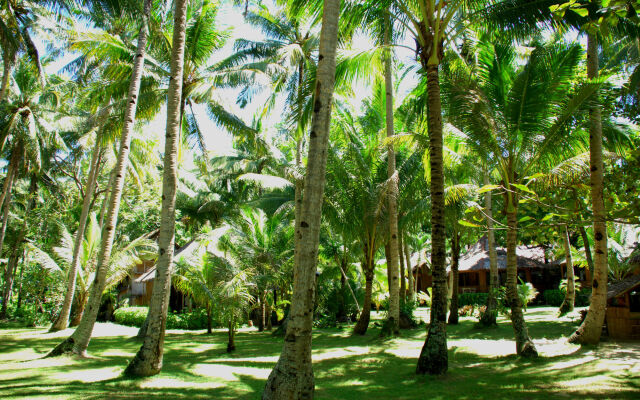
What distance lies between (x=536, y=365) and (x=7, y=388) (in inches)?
350

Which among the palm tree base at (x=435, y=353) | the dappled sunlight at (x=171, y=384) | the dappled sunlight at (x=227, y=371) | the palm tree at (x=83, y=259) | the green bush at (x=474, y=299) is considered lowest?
the dappled sunlight at (x=227, y=371)

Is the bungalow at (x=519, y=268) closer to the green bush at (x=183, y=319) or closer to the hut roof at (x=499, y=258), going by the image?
the hut roof at (x=499, y=258)

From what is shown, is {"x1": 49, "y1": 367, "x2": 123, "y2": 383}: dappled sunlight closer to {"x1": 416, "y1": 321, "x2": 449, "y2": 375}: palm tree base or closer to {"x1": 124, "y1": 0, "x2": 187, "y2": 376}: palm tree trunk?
{"x1": 124, "y1": 0, "x2": 187, "y2": 376}: palm tree trunk

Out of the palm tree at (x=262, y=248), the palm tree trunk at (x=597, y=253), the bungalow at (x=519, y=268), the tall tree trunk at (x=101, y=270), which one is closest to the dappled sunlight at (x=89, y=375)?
Answer: the tall tree trunk at (x=101, y=270)

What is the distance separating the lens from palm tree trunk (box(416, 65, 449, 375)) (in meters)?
7.39

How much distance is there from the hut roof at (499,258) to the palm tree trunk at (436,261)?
756 inches

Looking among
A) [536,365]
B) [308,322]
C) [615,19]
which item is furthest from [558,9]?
[536,365]

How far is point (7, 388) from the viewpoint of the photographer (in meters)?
6.00

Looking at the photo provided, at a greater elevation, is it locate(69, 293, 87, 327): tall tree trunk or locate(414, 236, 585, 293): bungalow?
locate(414, 236, 585, 293): bungalow

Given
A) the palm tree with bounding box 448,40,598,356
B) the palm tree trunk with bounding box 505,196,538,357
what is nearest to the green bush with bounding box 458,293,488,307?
the palm tree trunk with bounding box 505,196,538,357

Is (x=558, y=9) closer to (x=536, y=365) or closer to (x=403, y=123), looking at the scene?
(x=536, y=365)

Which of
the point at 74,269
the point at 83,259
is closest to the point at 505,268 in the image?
the point at 83,259

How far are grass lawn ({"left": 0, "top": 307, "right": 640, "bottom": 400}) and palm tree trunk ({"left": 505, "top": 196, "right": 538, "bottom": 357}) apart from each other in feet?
0.98

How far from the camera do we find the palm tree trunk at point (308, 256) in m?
4.95
